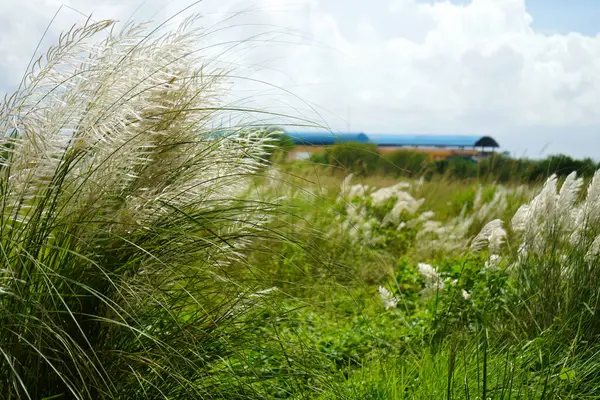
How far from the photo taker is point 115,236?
262cm

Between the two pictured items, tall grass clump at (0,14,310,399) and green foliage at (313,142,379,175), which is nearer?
tall grass clump at (0,14,310,399)

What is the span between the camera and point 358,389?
312 centimetres

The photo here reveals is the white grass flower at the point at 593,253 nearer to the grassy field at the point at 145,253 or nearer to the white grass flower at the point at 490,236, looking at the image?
the white grass flower at the point at 490,236

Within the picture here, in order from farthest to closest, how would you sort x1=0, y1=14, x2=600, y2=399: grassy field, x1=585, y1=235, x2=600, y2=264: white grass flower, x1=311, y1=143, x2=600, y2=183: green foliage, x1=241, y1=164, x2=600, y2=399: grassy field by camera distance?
x1=311, y1=143, x2=600, y2=183: green foliage
x1=585, y1=235, x2=600, y2=264: white grass flower
x1=241, y1=164, x2=600, y2=399: grassy field
x1=0, y1=14, x2=600, y2=399: grassy field

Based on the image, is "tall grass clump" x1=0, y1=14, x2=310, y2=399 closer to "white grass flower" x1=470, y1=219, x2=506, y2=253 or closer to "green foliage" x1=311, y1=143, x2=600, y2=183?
"white grass flower" x1=470, y1=219, x2=506, y2=253

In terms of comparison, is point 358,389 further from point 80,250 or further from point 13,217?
point 13,217

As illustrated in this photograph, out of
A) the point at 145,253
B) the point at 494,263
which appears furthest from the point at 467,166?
the point at 145,253

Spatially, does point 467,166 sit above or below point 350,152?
below

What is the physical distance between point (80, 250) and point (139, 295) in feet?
0.87

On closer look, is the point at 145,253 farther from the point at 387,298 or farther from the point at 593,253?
the point at 593,253

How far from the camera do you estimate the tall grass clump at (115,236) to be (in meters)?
2.63

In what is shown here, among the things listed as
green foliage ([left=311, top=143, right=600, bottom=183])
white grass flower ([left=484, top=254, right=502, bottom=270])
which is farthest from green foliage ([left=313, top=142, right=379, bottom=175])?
white grass flower ([left=484, top=254, right=502, bottom=270])

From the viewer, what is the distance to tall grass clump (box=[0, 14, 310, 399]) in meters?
2.63

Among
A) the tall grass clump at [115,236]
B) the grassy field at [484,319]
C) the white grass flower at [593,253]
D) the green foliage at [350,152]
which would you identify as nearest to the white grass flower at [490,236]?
the grassy field at [484,319]
